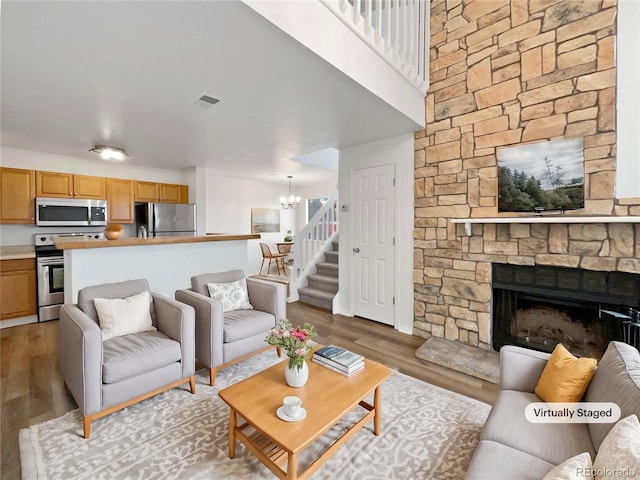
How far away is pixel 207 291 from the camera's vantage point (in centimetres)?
299

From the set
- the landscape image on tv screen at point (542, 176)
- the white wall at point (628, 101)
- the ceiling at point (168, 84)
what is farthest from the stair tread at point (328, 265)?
the white wall at point (628, 101)

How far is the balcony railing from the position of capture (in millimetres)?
2244

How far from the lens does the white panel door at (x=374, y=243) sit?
151 inches

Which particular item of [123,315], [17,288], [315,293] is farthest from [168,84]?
[17,288]

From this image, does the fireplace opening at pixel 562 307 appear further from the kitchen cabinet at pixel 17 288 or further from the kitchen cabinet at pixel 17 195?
the kitchen cabinet at pixel 17 195

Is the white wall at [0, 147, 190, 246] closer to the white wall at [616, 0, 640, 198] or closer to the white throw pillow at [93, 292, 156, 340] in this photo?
the white throw pillow at [93, 292, 156, 340]

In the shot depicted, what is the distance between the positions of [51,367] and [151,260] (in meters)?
1.26

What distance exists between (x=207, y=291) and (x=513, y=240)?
3089mm

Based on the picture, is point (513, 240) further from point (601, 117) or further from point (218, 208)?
point (218, 208)

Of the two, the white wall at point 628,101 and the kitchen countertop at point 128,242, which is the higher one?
the white wall at point 628,101

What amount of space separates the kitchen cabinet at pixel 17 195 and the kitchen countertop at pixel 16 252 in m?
0.39

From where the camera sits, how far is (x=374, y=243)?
398cm

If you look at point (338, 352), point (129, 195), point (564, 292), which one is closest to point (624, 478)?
point (338, 352)

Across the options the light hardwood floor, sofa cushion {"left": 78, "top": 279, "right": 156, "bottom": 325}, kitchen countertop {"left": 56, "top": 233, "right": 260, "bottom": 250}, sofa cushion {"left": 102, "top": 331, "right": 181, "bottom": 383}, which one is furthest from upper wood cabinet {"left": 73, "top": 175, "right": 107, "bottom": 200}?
sofa cushion {"left": 102, "top": 331, "right": 181, "bottom": 383}
